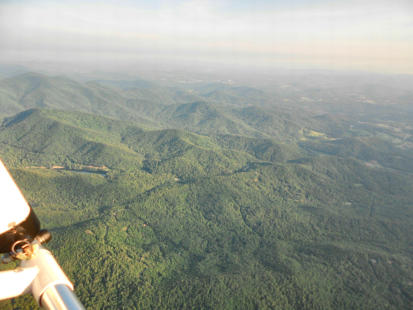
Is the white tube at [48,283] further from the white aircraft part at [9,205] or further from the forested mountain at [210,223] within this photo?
the forested mountain at [210,223]

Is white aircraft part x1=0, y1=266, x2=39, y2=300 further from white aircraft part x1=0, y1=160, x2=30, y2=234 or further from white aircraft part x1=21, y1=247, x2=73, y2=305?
white aircraft part x1=0, y1=160, x2=30, y2=234

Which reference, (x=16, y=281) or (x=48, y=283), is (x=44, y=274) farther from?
(x=16, y=281)

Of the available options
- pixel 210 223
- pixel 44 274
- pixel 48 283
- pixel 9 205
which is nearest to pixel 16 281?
pixel 44 274

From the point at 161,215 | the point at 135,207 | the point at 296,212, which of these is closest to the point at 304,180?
the point at 296,212

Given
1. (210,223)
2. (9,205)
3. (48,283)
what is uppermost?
(9,205)

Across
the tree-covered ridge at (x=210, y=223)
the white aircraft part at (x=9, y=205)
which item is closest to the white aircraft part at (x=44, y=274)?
the white aircraft part at (x=9, y=205)
